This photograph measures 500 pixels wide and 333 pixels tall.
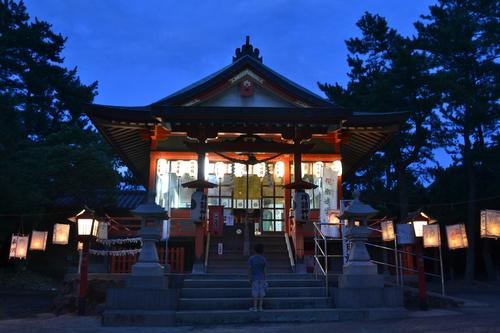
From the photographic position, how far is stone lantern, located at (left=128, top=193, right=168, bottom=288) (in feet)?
32.8

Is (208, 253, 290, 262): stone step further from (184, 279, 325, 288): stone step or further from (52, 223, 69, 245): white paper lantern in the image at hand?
(52, 223, 69, 245): white paper lantern

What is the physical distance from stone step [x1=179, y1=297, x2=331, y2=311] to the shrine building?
8.24 ft

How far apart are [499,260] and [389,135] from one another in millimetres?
18381

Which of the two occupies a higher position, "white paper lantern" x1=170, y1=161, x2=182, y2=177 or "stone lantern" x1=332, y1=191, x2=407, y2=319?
"white paper lantern" x1=170, y1=161, x2=182, y2=177

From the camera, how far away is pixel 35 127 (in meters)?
35.2

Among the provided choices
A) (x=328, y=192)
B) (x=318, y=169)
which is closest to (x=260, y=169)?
(x=318, y=169)

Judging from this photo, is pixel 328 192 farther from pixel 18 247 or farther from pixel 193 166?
pixel 18 247

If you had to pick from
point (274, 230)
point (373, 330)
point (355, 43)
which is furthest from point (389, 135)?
point (355, 43)

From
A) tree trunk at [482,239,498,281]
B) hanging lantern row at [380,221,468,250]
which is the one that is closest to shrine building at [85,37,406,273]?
hanging lantern row at [380,221,468,250]

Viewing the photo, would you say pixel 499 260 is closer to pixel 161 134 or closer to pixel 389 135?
pixel 389 135

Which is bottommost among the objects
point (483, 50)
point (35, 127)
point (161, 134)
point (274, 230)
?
point (274, 230)

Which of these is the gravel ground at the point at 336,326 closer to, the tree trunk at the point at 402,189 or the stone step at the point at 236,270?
the stone step at the point at 236,270

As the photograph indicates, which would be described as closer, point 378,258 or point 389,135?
point 389,135

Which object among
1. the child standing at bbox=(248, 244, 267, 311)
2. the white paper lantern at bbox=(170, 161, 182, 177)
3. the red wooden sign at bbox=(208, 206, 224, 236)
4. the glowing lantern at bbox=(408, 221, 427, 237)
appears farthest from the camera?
the white paper lantern at bbox=(170, 161, 182, 177)
